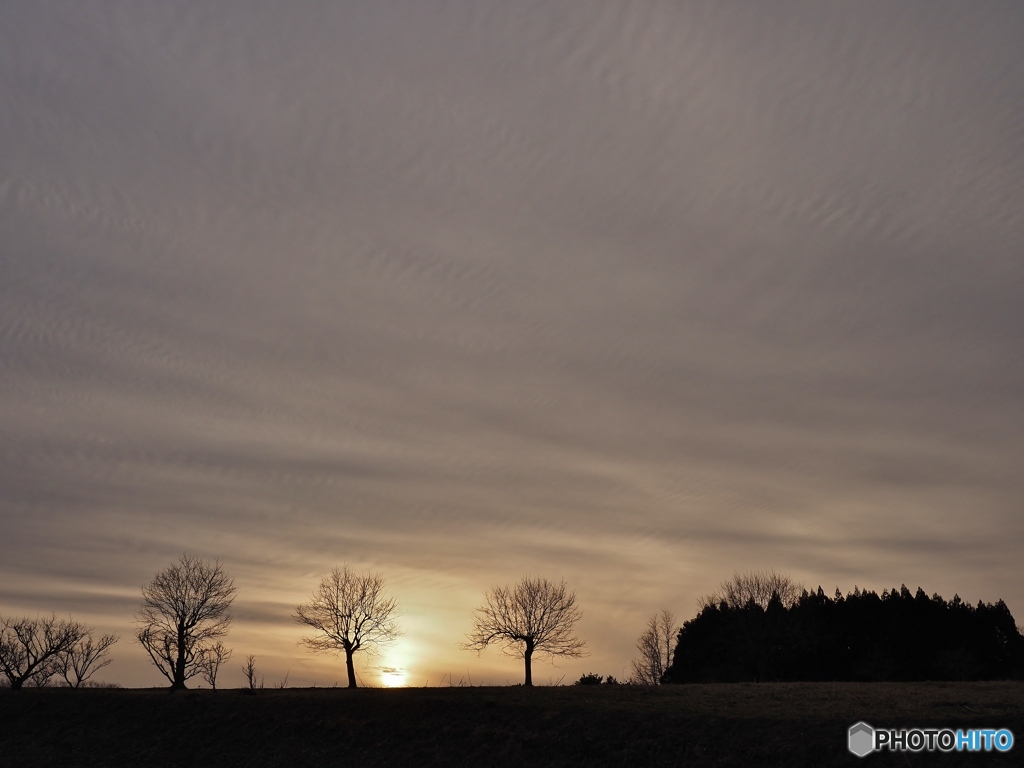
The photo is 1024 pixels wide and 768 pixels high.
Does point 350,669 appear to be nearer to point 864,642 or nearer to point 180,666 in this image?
point 180,666

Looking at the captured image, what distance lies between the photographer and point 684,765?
39.6m

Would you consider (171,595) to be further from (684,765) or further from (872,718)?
(872,718)

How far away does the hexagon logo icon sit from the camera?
37375 mm

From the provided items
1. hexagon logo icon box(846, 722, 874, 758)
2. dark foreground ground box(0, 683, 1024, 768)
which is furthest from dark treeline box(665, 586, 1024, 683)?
hexagon logo icon box(846, 722, 874, 758)

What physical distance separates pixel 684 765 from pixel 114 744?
125 ft

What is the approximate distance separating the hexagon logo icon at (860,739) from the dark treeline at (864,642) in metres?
55.9
